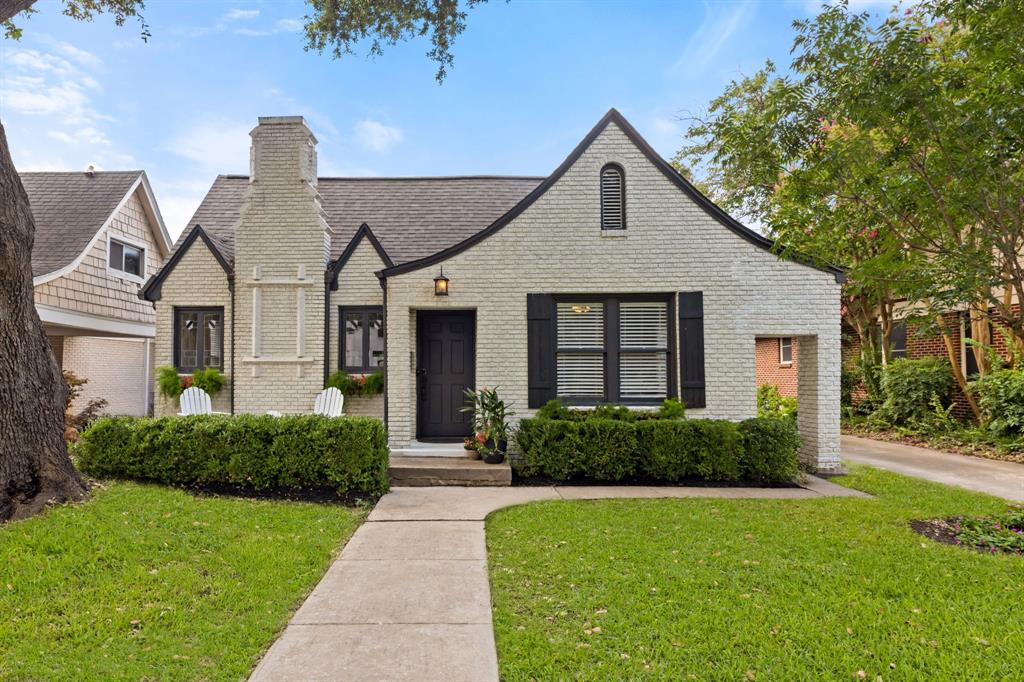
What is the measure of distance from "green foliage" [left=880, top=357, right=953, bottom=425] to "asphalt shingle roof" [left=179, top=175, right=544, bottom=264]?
9.06m

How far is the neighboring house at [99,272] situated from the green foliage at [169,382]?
3.89 m

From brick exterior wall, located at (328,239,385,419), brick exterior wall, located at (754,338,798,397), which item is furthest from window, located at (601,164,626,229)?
brick exterior wall, located at (754,338,798,397)

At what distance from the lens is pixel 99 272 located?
12438 mm

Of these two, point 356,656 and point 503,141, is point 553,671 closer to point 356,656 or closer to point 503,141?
point 356,656

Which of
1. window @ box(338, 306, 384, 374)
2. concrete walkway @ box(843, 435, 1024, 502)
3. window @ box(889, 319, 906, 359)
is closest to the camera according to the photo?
concrete walkway @ box(843, 435, 1024, 502)

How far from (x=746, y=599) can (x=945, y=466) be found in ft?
25.3

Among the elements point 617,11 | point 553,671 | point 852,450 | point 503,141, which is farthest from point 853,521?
point 503,141

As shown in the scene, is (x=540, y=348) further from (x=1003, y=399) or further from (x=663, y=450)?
(x=1003, y=399)

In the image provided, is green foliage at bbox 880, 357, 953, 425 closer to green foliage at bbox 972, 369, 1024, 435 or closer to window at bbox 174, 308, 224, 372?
green foliage at bbox 972, 369, 1024, 435

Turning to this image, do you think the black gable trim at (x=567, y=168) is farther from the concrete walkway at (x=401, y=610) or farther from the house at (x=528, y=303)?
the concrete walkway at (x=401, y=610)

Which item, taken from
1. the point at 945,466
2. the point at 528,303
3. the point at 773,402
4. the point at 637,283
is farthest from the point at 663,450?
the point at 773,402

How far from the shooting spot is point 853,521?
5312mm

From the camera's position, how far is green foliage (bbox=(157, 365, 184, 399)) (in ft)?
28.8

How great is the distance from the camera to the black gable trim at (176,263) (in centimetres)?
907
